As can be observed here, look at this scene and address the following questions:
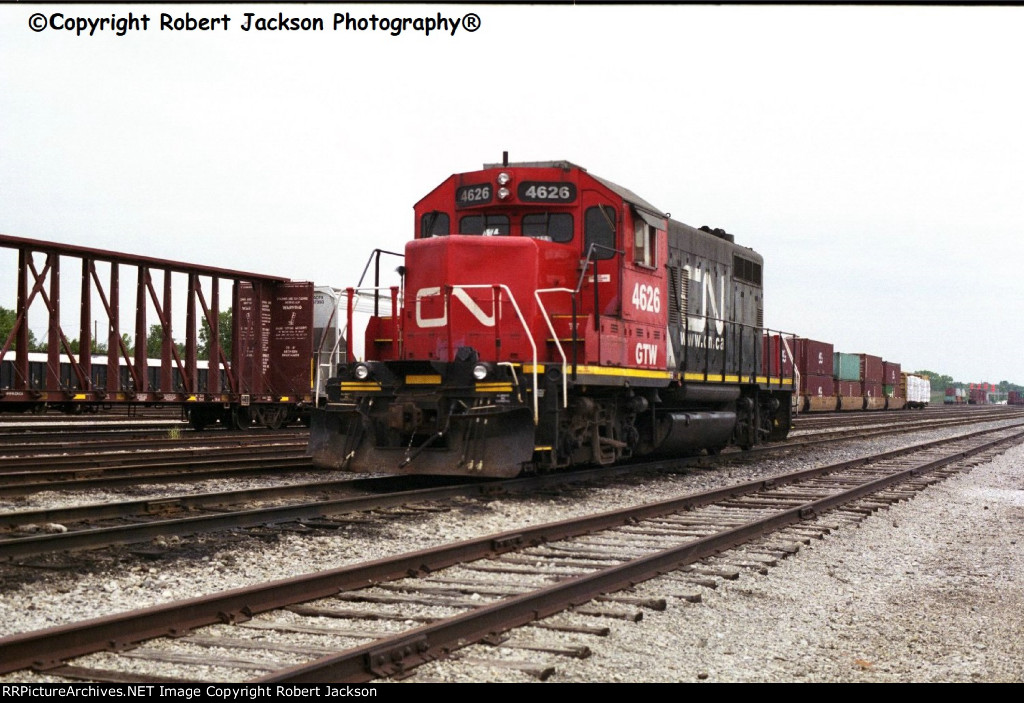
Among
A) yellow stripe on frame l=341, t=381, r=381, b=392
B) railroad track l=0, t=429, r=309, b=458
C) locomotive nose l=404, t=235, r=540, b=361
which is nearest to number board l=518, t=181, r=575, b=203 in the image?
locomotive nose l=404, t=235, r=540, b=361

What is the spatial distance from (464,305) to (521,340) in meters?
0.71

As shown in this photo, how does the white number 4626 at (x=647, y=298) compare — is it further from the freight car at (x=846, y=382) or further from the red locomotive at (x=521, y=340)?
the freight car at (x=846, y=382)

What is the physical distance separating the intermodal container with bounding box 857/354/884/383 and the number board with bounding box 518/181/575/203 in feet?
143

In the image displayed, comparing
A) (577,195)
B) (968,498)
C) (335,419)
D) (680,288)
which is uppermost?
(577,195)

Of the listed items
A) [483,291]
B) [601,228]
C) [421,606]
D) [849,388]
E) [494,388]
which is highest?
[601,228]

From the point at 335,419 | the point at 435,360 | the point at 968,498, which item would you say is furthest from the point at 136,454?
the point at 968,498

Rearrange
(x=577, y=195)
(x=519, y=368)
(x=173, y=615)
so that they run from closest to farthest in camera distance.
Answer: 1. (x=173, y=615)
2. (x=519, y=368)
3. (x=577, y=195)

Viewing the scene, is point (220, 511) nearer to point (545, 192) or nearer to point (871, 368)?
point (545, 192)

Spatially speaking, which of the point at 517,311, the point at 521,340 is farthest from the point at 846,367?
the point at 517,311

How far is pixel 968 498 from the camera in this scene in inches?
457

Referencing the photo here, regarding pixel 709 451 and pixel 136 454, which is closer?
pixel 136 454

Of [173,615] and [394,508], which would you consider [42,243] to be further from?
[173,615]

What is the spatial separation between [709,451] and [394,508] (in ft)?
27.1

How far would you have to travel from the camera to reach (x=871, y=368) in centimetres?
5331
